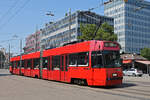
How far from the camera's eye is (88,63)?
1412cm

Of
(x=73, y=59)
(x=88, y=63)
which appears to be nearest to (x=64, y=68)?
(x=73, y=59)

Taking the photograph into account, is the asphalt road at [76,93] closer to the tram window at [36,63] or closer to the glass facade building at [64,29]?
the tram window at [36,63]

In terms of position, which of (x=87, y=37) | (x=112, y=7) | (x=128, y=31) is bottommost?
(x=87, y=37)

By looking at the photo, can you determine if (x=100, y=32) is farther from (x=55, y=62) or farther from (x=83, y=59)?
(x=83, y=59)

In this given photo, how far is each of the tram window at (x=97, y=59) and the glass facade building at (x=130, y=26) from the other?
233 feet

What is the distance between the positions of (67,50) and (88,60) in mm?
3162

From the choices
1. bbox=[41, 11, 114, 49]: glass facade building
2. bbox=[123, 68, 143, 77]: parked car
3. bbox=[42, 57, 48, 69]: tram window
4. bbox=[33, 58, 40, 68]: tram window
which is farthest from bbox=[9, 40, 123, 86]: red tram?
bbox=[41, 11, 114, 49]: glass facade building

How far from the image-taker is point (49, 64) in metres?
20.1

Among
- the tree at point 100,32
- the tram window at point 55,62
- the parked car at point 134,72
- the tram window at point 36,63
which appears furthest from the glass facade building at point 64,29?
the tram window at point 55,62

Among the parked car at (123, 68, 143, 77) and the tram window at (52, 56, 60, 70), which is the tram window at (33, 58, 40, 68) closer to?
the tram window at (52, 56, 60, 70)

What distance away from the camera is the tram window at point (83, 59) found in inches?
564

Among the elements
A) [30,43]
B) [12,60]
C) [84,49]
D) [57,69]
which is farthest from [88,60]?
[30,43]

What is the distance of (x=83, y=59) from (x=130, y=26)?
74356 mm

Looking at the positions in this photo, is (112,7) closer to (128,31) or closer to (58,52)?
(128,31)
